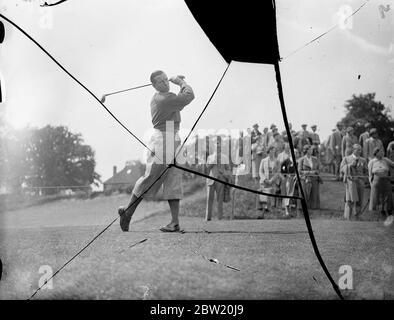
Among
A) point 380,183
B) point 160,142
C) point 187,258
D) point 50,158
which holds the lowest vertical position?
point 187,258

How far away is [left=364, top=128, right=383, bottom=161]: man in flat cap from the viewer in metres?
3.44

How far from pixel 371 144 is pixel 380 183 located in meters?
0.34

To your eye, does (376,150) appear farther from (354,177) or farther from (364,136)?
(354,177)

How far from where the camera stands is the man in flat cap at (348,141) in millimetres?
3549

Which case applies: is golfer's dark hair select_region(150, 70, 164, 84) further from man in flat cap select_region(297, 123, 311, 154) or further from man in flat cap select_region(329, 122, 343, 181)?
Result: man in flat cap select_region(329, 122, 343, 181)

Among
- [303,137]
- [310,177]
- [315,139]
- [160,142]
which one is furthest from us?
[310,177]

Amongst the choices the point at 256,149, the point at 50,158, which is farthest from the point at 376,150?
the point at 50,158

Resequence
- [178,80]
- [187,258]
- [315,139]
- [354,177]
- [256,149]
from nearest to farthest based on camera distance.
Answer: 1. [187,258]
2. [178,80]
3. [256,149]
4. [315,139]
5. [354,177]

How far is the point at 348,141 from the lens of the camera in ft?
12.0

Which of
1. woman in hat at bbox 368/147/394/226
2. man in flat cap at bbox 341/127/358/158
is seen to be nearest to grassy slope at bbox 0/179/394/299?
woman in hat at bbox 368/147/394/226

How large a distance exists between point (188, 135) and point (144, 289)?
0.89m

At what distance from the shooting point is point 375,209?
10.8 ft

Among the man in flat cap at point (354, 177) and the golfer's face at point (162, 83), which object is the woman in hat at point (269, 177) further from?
the golfer's face at point (162, 83)

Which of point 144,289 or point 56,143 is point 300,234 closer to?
point 144,289
